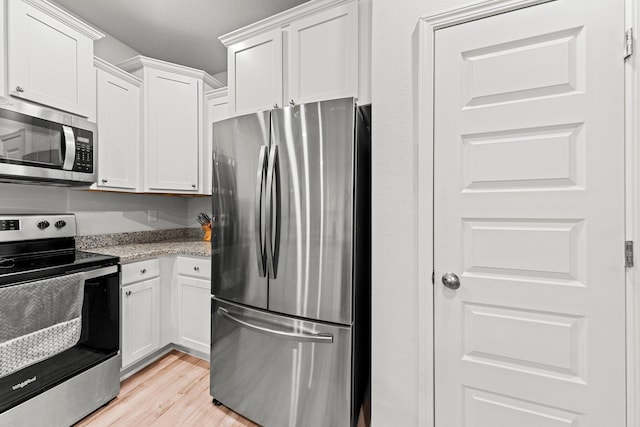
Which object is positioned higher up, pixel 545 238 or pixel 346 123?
pixel 346 123

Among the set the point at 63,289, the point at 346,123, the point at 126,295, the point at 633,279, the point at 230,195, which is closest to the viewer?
the point at 633,279

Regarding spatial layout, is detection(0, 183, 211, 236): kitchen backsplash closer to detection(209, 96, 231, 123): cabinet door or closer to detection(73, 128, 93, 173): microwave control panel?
detection(73, 128, 93, 173): microwave control panel

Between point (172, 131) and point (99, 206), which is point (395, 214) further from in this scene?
point (99, 206)

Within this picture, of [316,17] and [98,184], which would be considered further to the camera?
[98,184]

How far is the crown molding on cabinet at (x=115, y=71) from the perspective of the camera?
2107 millimetres

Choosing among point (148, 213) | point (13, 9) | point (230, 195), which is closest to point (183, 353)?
point (148, 213)

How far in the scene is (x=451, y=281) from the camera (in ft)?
3.89

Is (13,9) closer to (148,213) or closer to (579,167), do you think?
(148,213)

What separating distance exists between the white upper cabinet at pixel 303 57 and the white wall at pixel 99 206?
1485 millimetres

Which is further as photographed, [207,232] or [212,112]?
[207,232]

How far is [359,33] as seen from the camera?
1.60 metres

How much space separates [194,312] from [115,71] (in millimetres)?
2041

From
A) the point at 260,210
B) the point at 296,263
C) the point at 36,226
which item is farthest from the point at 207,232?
the point at 296,263

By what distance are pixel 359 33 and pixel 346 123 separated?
68 centimetres
